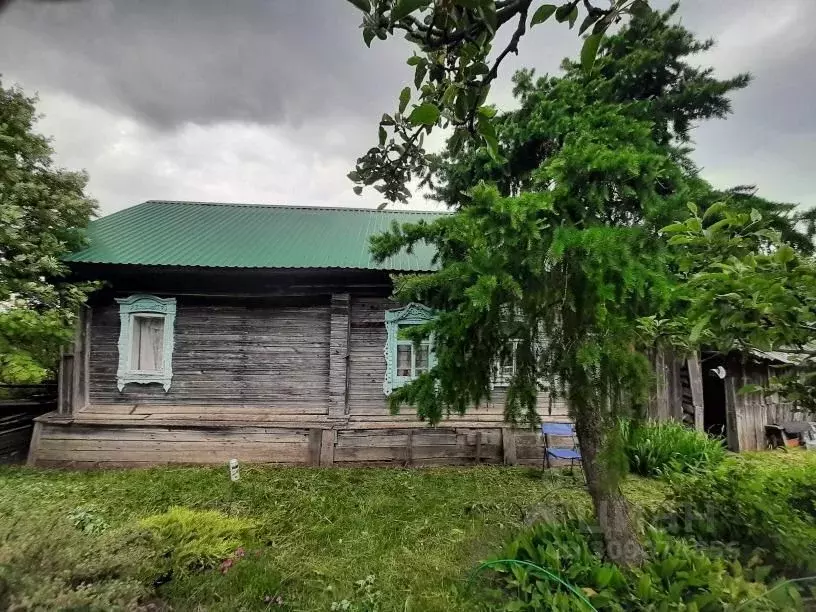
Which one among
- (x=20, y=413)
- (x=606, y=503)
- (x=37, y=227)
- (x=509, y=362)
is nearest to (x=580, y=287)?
(x=509, y=362)

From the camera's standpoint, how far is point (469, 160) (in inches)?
269

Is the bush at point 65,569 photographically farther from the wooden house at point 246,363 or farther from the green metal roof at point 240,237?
the green metal roof at point 240,237

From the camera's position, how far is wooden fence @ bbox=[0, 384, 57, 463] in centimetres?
686

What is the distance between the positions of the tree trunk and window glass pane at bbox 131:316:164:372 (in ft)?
25.2

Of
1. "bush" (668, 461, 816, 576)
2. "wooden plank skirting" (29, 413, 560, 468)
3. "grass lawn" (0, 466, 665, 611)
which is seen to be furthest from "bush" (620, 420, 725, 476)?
"bush" (668, 461, 816, 576)

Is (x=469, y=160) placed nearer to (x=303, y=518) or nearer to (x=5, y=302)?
(x=303, y=518)

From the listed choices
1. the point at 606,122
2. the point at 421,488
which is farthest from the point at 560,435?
the point at 606,122

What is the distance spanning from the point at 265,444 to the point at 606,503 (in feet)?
18.2

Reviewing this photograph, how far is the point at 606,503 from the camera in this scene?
3.30 meters

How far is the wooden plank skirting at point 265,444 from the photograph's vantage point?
6.62 m

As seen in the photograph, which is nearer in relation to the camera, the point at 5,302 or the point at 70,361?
the point at 5,302

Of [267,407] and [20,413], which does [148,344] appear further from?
[20,413]

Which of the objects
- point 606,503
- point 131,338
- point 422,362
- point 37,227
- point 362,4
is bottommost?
point 606,503

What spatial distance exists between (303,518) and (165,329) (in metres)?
4.89
